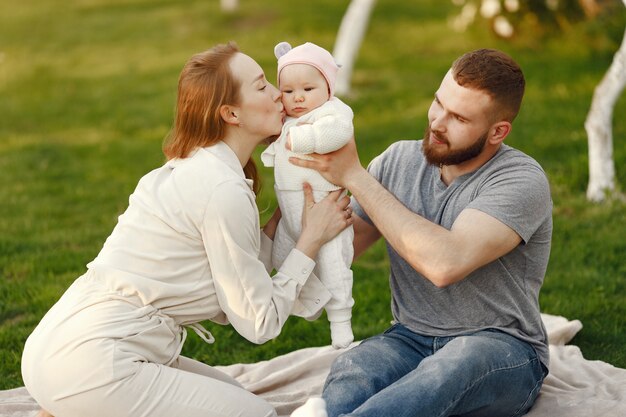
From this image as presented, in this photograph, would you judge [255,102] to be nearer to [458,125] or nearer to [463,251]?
[458,125]

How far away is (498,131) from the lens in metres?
3.68

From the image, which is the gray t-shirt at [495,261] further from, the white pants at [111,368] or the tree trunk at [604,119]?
the tree trunk at [604,119]

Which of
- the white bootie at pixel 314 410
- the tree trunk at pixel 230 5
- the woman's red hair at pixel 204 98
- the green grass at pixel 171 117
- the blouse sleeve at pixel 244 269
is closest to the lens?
the white bootie at pixel 314 410

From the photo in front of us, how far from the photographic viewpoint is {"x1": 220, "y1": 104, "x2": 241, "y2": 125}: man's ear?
3520 mm

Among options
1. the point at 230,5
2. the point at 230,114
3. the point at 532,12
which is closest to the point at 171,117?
the point at 532,12

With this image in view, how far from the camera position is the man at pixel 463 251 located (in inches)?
136

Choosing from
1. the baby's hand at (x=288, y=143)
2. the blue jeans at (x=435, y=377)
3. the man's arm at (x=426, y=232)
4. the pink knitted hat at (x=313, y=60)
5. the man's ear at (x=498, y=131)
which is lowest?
the blue jeans at (x=435, y=377)

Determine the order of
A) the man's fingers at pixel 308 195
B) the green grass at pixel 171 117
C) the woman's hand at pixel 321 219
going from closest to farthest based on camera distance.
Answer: the woman's hand at pixel 321 219
the man's fingers at pixel 308 195
the green grass at pixel 171 117

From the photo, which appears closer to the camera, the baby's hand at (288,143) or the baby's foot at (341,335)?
the baby's hand at (288,143)

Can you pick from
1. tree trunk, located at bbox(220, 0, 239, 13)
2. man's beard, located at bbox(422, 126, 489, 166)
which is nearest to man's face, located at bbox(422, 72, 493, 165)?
man's beard, located at bbox(422, 126, 489, 166)

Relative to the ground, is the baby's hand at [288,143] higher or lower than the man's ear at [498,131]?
higher

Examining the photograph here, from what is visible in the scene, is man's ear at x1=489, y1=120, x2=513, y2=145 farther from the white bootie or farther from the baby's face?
the white bootie

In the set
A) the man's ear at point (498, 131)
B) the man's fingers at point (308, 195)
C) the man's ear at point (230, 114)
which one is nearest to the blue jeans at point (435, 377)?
the man's fingers at point (308, 195)

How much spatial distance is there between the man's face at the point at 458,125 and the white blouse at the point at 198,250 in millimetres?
729
